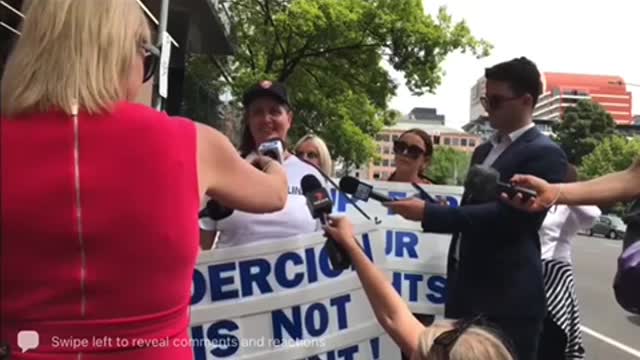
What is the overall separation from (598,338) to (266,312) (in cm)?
786

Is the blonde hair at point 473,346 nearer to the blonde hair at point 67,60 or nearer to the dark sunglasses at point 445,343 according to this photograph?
the dark sunglasses at point 445,343

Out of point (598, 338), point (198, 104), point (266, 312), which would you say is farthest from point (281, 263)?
point (198, 104)

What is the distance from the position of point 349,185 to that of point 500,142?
0.77 metres

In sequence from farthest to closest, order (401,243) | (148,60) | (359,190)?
(401,243)
(359,190)
(148,60)

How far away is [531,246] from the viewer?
3.21 metres

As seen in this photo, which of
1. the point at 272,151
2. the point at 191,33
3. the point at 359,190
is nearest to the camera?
the point at 272,151

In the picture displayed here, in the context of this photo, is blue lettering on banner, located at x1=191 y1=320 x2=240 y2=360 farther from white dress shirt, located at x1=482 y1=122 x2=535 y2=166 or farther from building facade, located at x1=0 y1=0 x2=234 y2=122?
building facade, located at x1=0 y1=0 x2=234 y2=122

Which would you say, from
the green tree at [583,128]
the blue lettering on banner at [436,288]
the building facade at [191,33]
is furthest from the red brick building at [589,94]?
the blue lettering on banner at [436,288]

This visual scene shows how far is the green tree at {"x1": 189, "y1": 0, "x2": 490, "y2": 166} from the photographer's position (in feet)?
70.8

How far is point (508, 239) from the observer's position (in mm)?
3170

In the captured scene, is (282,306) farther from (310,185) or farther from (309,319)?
(310,185)

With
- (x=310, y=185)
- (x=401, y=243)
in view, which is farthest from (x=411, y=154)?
(x=310, y=185)

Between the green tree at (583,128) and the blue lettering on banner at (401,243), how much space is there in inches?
3630

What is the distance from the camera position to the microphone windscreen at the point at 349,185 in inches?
124
